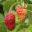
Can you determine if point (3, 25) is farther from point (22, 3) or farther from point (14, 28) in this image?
point (22, 3)

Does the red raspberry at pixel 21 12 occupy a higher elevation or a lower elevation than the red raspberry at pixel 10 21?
higher

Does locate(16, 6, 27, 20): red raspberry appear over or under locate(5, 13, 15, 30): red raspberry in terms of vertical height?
over

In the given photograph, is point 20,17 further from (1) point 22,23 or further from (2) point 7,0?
(2) point 7,0

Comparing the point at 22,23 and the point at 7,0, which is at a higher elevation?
the point at 7,0

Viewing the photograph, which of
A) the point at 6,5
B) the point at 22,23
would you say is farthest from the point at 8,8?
the point at 22,23

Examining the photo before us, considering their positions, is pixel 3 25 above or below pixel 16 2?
below

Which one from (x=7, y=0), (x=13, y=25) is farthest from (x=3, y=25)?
(x=7, y=0)
